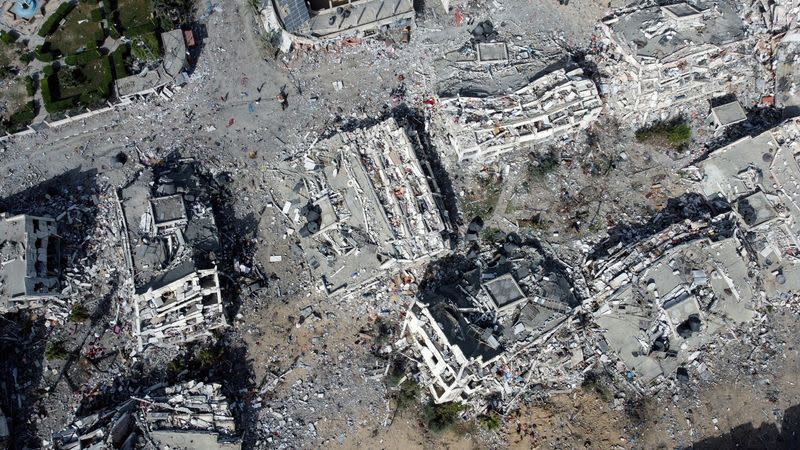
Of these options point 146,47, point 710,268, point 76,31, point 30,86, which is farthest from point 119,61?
point 710,268

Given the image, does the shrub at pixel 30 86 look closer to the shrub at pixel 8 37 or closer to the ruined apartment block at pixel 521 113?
the shrub at pixel 8 37

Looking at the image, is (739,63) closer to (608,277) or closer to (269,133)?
(608,277)

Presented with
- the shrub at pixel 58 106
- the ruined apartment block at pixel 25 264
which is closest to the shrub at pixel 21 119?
the shrub at pixel 58 106

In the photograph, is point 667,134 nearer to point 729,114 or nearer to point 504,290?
point 729,114

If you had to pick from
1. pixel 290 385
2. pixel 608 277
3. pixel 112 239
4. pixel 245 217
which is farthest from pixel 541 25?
pixel 112 239

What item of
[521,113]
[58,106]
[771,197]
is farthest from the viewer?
[58,106]
